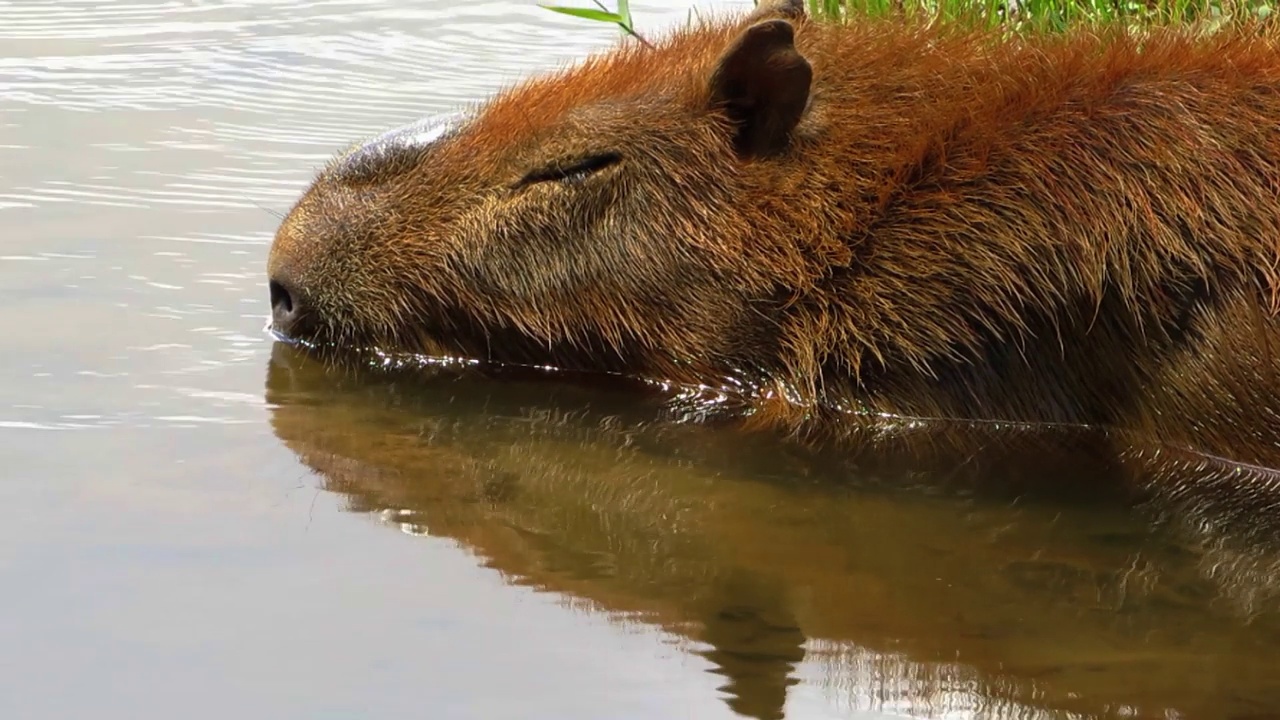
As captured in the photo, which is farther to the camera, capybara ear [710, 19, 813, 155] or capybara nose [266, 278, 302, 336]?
capybara nose [266, 278, 302, 336]

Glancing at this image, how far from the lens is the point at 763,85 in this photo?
428cm

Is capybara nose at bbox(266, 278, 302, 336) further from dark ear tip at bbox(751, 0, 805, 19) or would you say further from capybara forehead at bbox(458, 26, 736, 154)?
dark ear tip at bbox(751, 0, 805, 19)

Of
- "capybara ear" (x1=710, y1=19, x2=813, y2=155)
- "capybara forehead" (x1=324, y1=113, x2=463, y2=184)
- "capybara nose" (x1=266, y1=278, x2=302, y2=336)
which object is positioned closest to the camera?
"capybara ear" (x1=710, y1=19, x2=813, y2=155)

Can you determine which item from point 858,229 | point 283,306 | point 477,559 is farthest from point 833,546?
point 283,306

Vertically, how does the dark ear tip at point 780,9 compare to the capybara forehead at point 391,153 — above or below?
above

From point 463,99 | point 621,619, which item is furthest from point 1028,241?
point 463,99

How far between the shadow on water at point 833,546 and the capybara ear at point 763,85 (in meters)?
0.71

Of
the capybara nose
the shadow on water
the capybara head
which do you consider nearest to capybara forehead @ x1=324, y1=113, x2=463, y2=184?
the capybara head

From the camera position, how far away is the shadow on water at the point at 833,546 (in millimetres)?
2670

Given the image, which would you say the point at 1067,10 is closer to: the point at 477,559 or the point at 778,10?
the point at 778,10

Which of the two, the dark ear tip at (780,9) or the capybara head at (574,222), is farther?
the dark ear tip at (780,9)

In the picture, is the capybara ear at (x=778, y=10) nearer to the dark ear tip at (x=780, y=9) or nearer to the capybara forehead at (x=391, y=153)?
the dark ear tip at (x=780, y=9)

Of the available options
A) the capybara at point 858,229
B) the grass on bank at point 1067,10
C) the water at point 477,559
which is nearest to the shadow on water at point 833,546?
the water at point 477,559

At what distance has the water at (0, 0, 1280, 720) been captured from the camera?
2.56m
